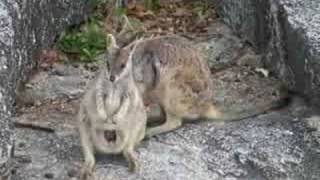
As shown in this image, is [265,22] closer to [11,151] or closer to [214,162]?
[214,162]

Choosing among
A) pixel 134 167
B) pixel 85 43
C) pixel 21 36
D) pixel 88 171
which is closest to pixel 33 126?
pixel 21 36

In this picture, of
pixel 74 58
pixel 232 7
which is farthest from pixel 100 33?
pixel 232 7

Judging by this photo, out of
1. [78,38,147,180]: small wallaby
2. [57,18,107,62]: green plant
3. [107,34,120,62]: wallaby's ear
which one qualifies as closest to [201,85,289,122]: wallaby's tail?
[78,38,147,180]: small wallaby

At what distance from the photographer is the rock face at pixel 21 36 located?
17.1ft

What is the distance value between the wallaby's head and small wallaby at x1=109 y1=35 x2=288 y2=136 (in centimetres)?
70

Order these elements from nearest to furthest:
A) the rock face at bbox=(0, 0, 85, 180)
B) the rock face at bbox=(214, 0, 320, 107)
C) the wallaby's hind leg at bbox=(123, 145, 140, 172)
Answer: the rock face at bbox=(0, 0, 85, 180) < the wallaby's hind leg at bbox=(123, 145, 140, 172) < the rock face at bbox=(214, 0, 320, 107)

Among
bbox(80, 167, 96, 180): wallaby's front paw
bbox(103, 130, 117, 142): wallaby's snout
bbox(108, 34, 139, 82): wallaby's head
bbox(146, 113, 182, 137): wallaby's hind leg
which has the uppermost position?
bbox(108, 34, 139, 82): wallaby's head

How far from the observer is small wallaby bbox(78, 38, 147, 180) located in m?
5.72

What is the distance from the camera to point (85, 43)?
750cm

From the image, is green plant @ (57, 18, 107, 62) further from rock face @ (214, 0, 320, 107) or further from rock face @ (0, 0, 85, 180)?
rock face @ (214, 0, 320, 107)

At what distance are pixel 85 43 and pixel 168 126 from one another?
5.13 feet

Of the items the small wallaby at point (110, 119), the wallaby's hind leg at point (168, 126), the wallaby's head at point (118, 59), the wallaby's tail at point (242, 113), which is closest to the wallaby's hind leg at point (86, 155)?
the small wallaby at point (110, 119)

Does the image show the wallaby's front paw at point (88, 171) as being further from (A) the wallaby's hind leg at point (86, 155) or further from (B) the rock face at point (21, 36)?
(B) the rock face at point (21, 36)

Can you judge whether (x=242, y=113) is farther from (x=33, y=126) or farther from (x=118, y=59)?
(x=33, y=126)
